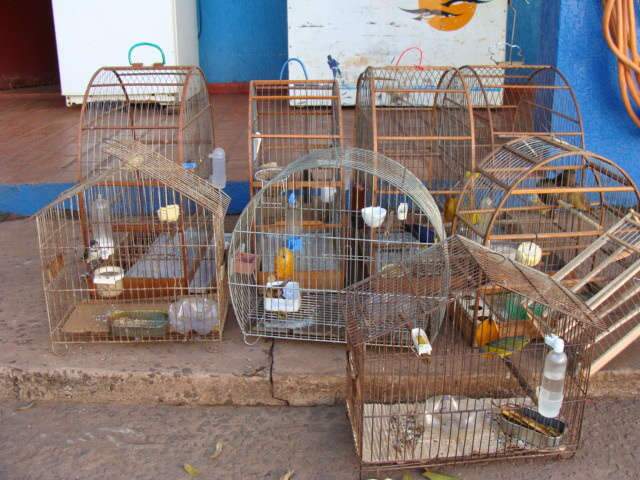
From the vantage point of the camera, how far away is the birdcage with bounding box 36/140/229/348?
3.54 metres

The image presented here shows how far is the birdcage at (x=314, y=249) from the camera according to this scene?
348 cm

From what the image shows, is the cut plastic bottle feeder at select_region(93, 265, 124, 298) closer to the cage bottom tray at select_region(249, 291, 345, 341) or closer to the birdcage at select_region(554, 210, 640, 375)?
the cage bottom tray at select_region(249, 291, 345, 341)

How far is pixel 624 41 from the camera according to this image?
4766 millimetres

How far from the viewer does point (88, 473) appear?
9.61ft

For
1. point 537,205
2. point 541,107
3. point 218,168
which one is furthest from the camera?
point 541,107

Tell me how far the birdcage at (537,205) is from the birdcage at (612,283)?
110 millimetres

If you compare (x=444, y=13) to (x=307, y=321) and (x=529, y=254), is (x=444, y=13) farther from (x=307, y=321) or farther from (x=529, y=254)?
(x=307, y=321)

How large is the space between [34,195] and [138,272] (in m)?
1.95

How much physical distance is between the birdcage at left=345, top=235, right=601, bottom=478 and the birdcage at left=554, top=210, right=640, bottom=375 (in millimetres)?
280

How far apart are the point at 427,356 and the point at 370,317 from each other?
30 centimetres

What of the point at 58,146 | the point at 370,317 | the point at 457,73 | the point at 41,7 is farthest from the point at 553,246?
the point at 41,7

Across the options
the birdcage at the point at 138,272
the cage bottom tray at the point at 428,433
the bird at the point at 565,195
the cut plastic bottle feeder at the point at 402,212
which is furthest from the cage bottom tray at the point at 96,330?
the bird at the point at 565,195

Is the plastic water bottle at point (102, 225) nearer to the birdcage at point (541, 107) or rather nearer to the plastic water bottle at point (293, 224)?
the plastic water bottle at point (293, 224)

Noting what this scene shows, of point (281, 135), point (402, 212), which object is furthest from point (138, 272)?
point (402, 212)
